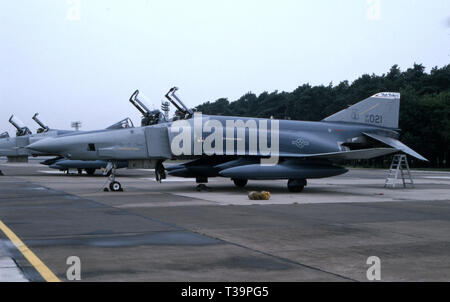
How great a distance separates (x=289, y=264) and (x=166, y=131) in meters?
12.1

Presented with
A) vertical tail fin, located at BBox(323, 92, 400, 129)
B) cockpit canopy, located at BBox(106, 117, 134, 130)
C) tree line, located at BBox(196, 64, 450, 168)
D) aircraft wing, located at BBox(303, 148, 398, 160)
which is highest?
tree line, located at BBox(196, 64, 450, 168)

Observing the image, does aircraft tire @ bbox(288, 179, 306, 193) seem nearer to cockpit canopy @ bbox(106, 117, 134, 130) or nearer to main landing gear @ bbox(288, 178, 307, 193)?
main landing gear @ bbox(288, 178, 307, 193)

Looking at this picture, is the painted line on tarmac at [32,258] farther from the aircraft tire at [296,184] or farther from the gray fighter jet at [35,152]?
the gray fighter jet at [35,152]

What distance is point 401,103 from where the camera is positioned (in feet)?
206

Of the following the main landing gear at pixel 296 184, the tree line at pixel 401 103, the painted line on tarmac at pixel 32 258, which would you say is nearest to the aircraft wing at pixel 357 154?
the main landing gear at pixel 296 184

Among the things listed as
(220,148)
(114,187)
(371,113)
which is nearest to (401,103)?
(371,113)

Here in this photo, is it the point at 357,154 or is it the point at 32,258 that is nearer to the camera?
the point at 32,258

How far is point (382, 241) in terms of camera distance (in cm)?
805

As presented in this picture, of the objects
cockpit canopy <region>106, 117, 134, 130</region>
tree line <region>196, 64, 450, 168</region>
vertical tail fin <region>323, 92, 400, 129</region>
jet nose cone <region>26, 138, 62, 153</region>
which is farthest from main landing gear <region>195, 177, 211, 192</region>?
tree line <region>196, 64, 450, 168</region>

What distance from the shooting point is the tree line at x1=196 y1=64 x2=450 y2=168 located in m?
61.3

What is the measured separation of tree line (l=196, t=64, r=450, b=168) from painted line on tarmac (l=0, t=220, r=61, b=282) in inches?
1296

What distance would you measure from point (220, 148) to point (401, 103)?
1971 inches

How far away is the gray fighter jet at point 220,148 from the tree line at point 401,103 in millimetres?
22203

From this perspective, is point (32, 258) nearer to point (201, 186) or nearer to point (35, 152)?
point (201, 186)
